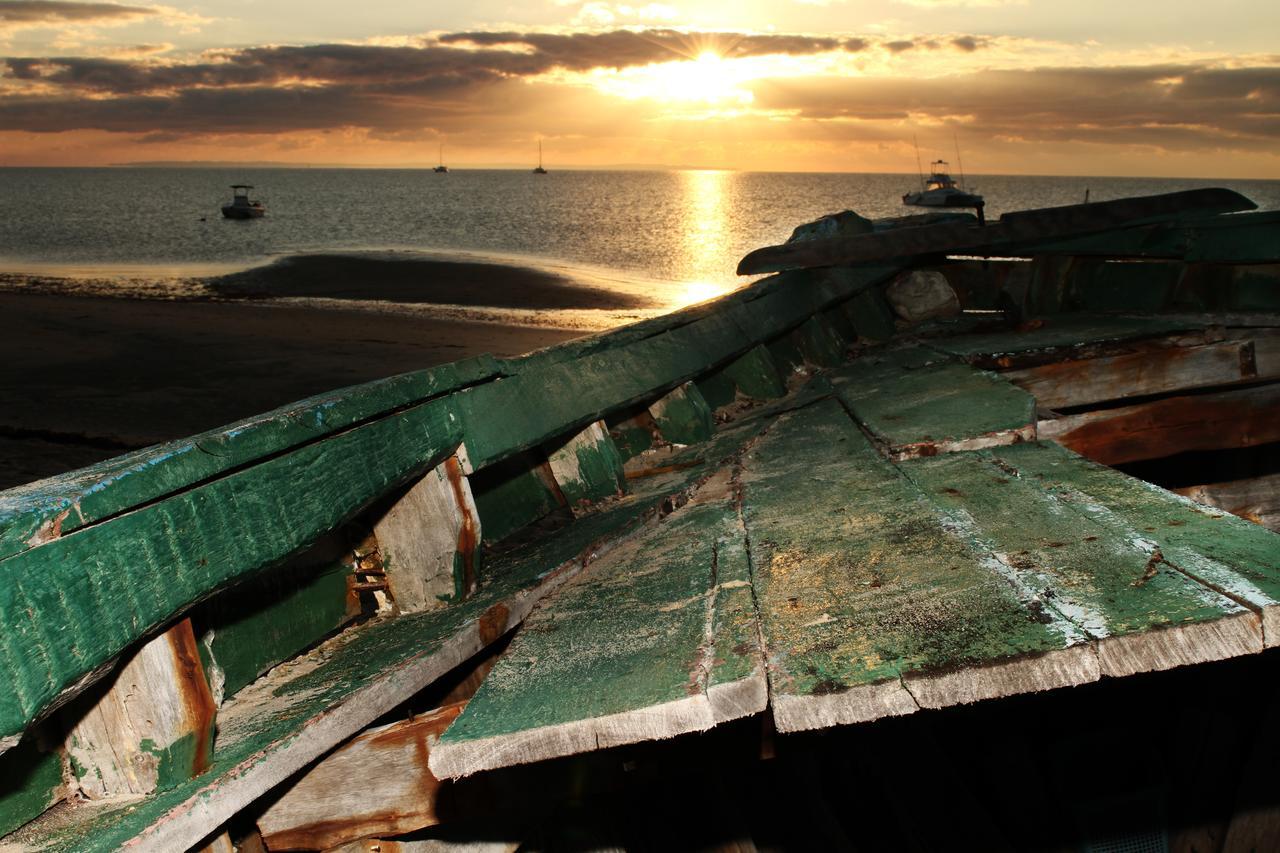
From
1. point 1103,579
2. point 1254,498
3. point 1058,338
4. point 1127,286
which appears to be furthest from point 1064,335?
point 1103,579

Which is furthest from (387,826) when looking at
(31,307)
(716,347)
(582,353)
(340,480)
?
(31,307)

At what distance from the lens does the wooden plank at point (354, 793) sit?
1.81 m

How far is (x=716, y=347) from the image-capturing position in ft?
15.0

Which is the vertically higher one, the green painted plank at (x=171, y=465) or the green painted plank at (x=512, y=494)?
the green painted plank at (x=171, y=465)

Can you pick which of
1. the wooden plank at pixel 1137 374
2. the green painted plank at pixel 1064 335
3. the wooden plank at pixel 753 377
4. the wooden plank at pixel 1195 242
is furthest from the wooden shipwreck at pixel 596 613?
the wooden plank at pixel 1195 242

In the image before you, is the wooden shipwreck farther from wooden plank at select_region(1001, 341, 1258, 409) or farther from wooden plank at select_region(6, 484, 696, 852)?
wooden plank at select_region(1001, 341, 1258, 409)

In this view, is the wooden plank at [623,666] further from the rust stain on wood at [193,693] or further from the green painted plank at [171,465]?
the green painted plank at [171,465]

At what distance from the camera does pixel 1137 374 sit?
442 cm

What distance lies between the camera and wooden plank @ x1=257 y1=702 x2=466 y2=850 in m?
1.81

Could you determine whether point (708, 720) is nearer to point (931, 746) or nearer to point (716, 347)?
point (931, 746)

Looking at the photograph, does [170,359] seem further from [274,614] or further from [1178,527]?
[1178,527]

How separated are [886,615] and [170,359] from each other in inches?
578

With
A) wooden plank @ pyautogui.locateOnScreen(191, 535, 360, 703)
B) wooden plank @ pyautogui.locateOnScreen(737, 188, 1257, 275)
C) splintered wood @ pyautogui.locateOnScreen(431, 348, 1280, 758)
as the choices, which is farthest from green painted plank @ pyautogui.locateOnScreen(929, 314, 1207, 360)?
wooden plank @ pyautogui.locateOnScreen(191, 535, 360, 703)

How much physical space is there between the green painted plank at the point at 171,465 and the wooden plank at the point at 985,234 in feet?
12.6
